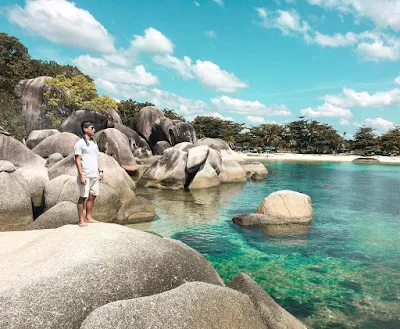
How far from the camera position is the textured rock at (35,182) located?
11.8 m

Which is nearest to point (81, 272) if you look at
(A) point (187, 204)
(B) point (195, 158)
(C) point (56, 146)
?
(A) point (187, 204)

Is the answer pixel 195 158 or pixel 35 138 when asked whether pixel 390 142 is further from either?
pixel 35 138

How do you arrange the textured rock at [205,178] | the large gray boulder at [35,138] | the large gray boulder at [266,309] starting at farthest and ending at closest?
the large gray boulder at [35,138] < the textured rock at [205,178] < the large gray boulder at [266,309]

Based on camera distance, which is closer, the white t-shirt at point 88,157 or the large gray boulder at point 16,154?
the white t-shirt at point 88,157

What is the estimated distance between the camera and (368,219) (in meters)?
14.1

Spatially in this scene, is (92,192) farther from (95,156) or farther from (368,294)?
(368,294)

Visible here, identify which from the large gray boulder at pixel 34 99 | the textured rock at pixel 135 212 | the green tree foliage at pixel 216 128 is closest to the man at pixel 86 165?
the textured rock at pixel 135 212

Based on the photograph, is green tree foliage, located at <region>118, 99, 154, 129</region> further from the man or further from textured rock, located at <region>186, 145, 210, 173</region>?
the man

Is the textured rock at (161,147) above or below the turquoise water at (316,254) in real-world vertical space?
above

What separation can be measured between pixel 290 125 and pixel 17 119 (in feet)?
205

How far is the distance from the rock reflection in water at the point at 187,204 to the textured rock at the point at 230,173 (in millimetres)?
1855

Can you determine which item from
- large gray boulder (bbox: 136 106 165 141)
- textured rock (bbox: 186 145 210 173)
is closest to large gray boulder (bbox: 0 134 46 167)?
textured rock (bbox: 186 145 210 173)

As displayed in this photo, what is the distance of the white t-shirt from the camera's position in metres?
6.52

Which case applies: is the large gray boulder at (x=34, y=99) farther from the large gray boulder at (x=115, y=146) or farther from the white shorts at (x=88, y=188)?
the white shorts at (x=88, y=188)
